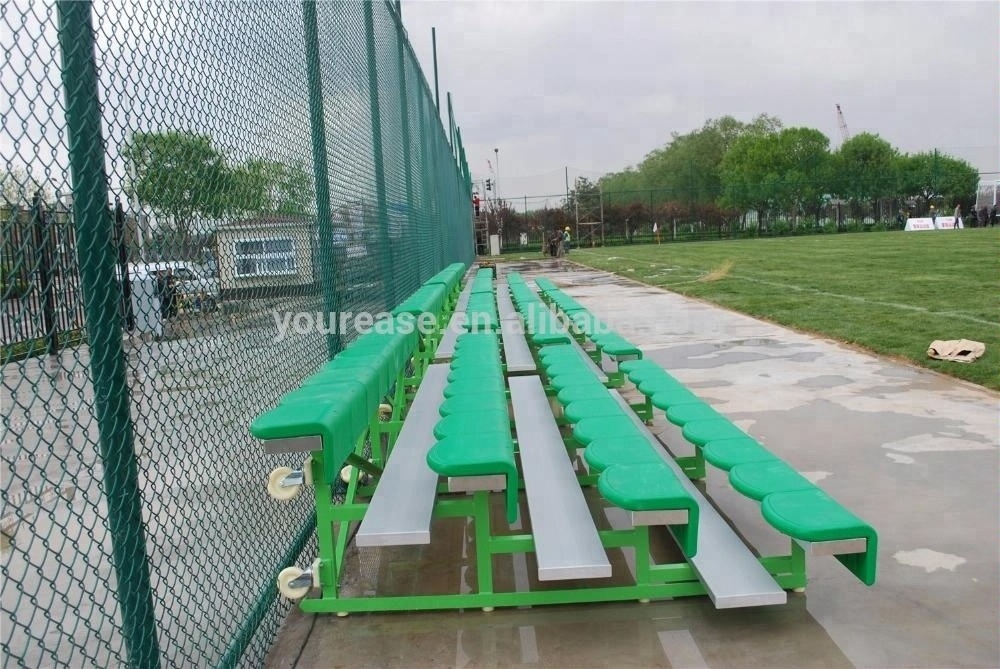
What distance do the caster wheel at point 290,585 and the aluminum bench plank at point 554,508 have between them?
0.98 m

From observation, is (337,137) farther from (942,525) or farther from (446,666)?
(942,525)

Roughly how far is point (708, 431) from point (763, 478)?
64cm

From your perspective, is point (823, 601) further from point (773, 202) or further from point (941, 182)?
point (941, 182)

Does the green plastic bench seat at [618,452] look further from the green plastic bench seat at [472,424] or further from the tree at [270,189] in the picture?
the tree at [270,189]

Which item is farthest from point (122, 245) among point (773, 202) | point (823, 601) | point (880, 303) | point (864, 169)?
point (864, 169)

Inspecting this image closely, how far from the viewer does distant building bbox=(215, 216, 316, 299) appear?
307 centimetres

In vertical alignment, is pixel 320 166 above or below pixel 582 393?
above

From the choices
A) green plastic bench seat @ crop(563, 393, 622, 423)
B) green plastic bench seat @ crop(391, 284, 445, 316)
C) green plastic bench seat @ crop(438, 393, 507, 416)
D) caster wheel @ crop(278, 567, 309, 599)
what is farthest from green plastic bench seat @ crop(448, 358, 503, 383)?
caster wheel @ crop(278, 567, 309, 599)

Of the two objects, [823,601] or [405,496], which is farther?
[405,496]

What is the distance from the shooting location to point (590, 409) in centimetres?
408

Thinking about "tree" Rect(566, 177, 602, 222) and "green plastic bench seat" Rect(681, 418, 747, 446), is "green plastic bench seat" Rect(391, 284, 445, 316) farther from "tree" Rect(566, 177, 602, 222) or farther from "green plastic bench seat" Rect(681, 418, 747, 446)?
"tree" Rect(566, 177, 602, 222)

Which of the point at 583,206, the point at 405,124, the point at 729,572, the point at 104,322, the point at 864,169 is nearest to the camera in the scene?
the point at 104,322

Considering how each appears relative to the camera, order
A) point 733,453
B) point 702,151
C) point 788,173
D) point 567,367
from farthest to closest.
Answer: point 702,151
point 788,173
point 567,367
point 733,453

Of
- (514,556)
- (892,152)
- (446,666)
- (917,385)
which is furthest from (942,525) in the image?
(892,152)
